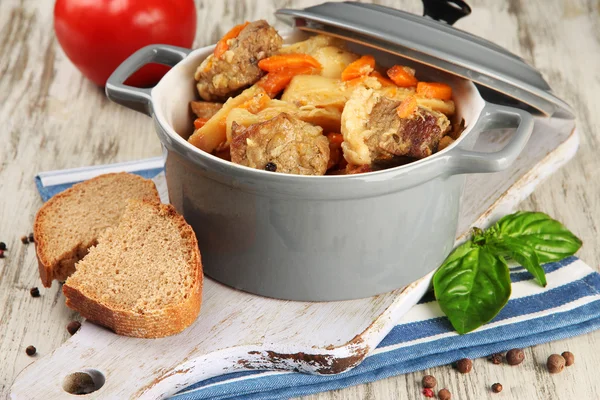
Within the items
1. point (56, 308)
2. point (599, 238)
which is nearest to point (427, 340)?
point (599, 238)

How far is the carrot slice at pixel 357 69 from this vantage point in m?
3.06

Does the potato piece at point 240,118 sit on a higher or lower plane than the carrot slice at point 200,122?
higher

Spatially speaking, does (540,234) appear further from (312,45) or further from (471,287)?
(312,45)

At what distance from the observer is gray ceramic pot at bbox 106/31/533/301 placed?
8.55 ft

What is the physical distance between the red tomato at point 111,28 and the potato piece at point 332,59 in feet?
4.79

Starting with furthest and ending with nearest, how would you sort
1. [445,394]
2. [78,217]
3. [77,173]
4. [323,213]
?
[77,173]
[78,217]
[445,394]
[323,213]

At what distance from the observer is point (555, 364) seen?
284cm

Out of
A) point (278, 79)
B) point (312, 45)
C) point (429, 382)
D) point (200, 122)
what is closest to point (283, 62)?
point (278, 79)

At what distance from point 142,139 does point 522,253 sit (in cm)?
202

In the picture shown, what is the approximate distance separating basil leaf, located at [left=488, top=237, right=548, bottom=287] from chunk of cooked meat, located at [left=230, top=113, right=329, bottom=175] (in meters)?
0.88

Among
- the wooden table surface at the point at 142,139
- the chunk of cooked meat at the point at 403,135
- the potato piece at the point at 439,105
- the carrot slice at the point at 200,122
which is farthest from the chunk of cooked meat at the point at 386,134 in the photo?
the wooden table surface at the point at 142,139

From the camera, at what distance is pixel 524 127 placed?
2840 mm

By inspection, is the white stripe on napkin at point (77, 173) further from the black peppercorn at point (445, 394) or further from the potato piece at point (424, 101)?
the black peppercorn at point (445, 394)

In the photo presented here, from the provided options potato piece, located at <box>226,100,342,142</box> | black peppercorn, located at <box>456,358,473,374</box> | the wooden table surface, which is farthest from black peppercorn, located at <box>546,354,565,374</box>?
potato piece, located at <box>226,100,342,142</box>
